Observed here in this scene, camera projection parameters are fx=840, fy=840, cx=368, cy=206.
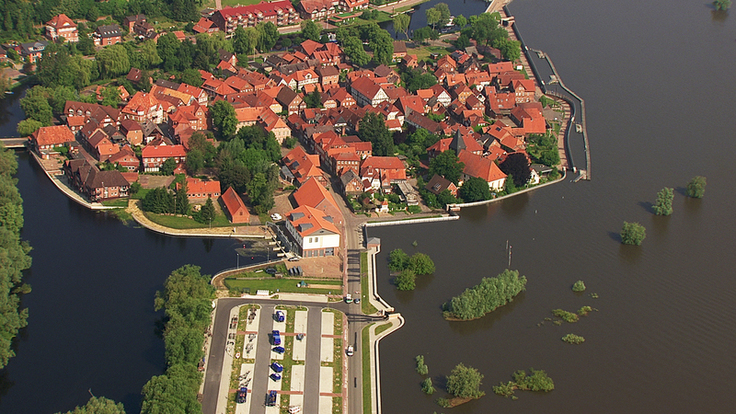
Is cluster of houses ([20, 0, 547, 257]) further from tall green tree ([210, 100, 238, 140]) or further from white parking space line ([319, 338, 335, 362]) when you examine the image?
white parking space line ([319, 338, 335, 362])

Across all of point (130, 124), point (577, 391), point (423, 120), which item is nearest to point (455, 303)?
point (577, 391)

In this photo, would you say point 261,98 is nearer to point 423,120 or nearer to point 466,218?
point 423,120

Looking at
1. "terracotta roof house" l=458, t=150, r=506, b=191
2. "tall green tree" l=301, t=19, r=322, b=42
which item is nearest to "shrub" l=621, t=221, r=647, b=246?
"terracotta roof house" l=458, t=150, r=506, b=191

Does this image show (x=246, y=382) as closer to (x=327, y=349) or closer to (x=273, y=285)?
(x=327, y=349)

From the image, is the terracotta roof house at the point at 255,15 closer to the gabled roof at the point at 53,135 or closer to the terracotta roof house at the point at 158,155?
the gabled roof at the point at 53,135

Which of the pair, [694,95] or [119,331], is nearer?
[119,331]


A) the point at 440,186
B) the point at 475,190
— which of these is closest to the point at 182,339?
the point at 440,186
